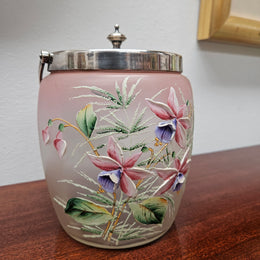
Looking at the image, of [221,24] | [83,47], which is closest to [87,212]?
[83,47]

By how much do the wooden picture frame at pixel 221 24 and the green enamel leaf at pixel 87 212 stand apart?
52 centimetres

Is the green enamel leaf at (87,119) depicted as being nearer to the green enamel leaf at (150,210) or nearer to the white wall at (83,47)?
the green enamel leaf at (150,210)

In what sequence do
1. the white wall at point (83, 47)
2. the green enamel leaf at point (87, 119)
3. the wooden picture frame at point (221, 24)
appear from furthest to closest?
the wooden picture frame at point (221, 24)
the white wall at point (83, 47)
the green enamel leaf at point (87, 119)

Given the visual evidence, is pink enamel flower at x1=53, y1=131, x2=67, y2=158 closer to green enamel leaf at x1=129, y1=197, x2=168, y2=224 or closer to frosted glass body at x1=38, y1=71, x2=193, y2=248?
frosted glass body at x1=38, y1=71, x2=193, y2=248

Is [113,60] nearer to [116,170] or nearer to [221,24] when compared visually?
[116,170]

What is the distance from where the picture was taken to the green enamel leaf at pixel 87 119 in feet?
0.95

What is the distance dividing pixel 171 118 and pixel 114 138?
7 cm

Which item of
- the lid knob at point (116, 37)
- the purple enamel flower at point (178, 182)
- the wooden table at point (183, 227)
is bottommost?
the wooden table at point (183, 227)

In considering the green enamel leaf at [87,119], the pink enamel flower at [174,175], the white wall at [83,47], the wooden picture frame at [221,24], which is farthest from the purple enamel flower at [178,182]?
the wooden picture frame at [221,24]

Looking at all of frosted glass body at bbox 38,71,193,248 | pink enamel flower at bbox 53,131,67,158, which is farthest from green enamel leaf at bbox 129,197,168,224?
pink enamel flower at bbox 53,131,67,158

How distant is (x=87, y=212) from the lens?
32cm

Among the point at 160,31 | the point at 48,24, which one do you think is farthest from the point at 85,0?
the point at 160,31

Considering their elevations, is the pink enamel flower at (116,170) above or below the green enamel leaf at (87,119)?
below

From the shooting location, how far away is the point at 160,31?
63 cm
